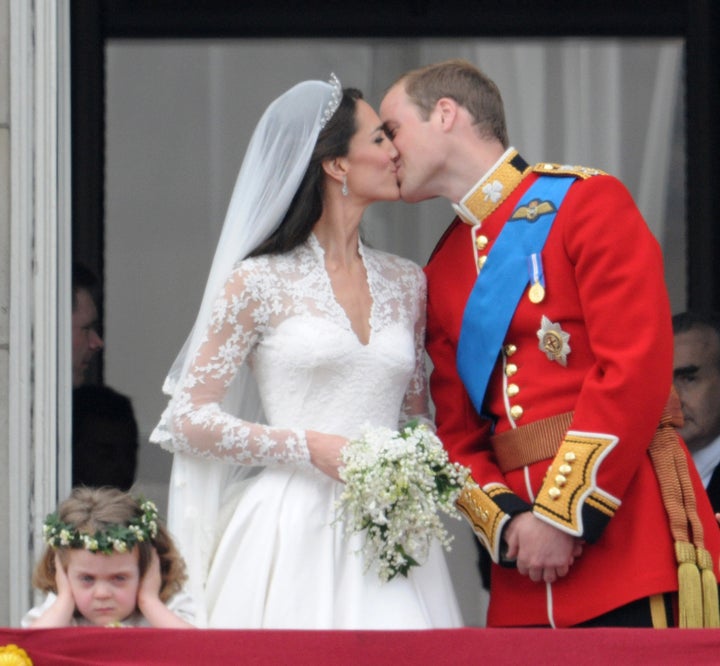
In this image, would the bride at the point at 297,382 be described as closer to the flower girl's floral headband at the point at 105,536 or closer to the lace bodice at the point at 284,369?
the lace bodice at the point at 284,369

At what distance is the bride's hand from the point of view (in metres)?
4.23

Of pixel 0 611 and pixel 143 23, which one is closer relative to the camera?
pixel 0 611

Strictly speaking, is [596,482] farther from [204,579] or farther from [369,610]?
[204,579]

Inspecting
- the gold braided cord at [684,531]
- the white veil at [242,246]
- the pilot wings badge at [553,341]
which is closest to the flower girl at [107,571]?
the white veil at [242,246]

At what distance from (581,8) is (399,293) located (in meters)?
2.29

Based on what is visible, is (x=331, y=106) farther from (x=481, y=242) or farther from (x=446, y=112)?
(x=481, y=242)

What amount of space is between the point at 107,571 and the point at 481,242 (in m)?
1.18

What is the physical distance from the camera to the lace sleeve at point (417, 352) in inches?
182

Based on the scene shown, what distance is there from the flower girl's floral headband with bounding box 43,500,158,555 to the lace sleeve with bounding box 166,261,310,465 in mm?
325

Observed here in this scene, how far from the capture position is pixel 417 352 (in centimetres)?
463

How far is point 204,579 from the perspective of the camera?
4359 mm

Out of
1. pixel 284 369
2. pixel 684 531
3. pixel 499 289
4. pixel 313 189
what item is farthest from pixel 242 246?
pixel 684 531

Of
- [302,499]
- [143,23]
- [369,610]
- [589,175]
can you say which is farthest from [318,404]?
[143,23]

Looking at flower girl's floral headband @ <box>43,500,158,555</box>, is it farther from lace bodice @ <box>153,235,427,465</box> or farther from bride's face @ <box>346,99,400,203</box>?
bride's face @ <box>346,99,400,203</box>
